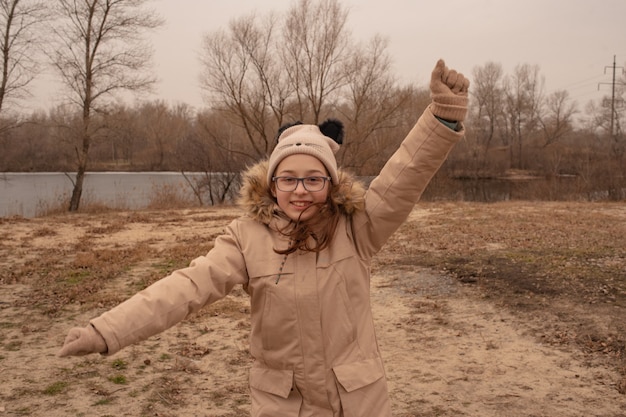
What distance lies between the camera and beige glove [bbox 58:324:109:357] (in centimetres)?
167

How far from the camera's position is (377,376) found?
2064 millimetres

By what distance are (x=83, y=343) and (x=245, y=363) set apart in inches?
145

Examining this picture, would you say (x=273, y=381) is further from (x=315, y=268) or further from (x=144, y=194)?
(x=144, y=194)

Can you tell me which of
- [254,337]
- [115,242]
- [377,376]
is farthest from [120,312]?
[115,242]

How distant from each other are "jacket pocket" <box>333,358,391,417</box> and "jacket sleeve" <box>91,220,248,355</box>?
1.78ft

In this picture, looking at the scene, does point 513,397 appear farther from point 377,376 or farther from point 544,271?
point 544,271

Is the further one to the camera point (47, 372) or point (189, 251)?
point (189, 251)

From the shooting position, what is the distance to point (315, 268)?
209 cm

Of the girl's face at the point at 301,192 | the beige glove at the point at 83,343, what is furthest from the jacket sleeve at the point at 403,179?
the beige glove at the point at 83,343

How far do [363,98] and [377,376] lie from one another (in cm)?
2489

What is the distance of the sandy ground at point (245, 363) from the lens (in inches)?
168

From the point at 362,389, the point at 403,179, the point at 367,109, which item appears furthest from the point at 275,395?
the point at 367,109

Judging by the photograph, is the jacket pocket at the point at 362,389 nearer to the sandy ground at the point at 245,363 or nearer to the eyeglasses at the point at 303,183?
the eyeglasses at the point at 303,183

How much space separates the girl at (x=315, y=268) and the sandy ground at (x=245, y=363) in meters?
2.33
